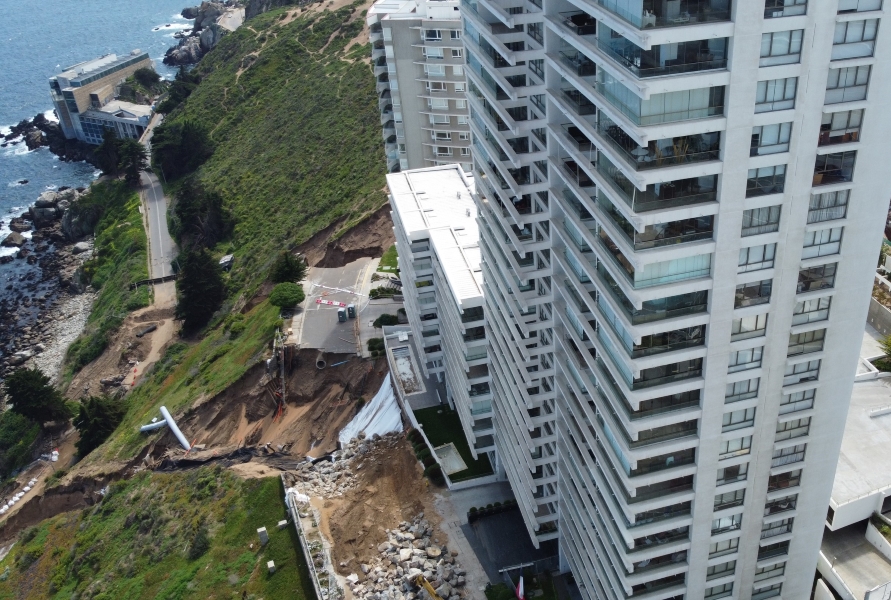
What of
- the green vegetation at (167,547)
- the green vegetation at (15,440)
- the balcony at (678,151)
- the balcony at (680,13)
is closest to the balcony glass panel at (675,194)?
the balcony at (678,151)

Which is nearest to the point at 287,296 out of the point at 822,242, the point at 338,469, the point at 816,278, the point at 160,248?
the point at 338,469

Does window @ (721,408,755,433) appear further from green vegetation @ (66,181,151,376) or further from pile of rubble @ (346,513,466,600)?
green vegetation @ (66,181,151,376)

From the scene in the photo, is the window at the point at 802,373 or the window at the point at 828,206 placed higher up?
the window at the point at 828,206

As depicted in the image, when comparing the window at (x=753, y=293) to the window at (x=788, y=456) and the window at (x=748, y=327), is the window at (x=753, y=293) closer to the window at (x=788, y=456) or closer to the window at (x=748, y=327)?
the window at (x=748, y=327)

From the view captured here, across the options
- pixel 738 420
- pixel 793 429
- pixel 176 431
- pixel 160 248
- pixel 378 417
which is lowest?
pixel 160 248

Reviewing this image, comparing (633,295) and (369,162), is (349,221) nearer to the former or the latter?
(369,162)

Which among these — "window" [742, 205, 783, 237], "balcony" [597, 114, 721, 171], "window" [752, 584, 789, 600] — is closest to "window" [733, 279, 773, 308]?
"window" [742, 205, 783, 237]

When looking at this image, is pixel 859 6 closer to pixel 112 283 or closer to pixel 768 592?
pixel 768 592
